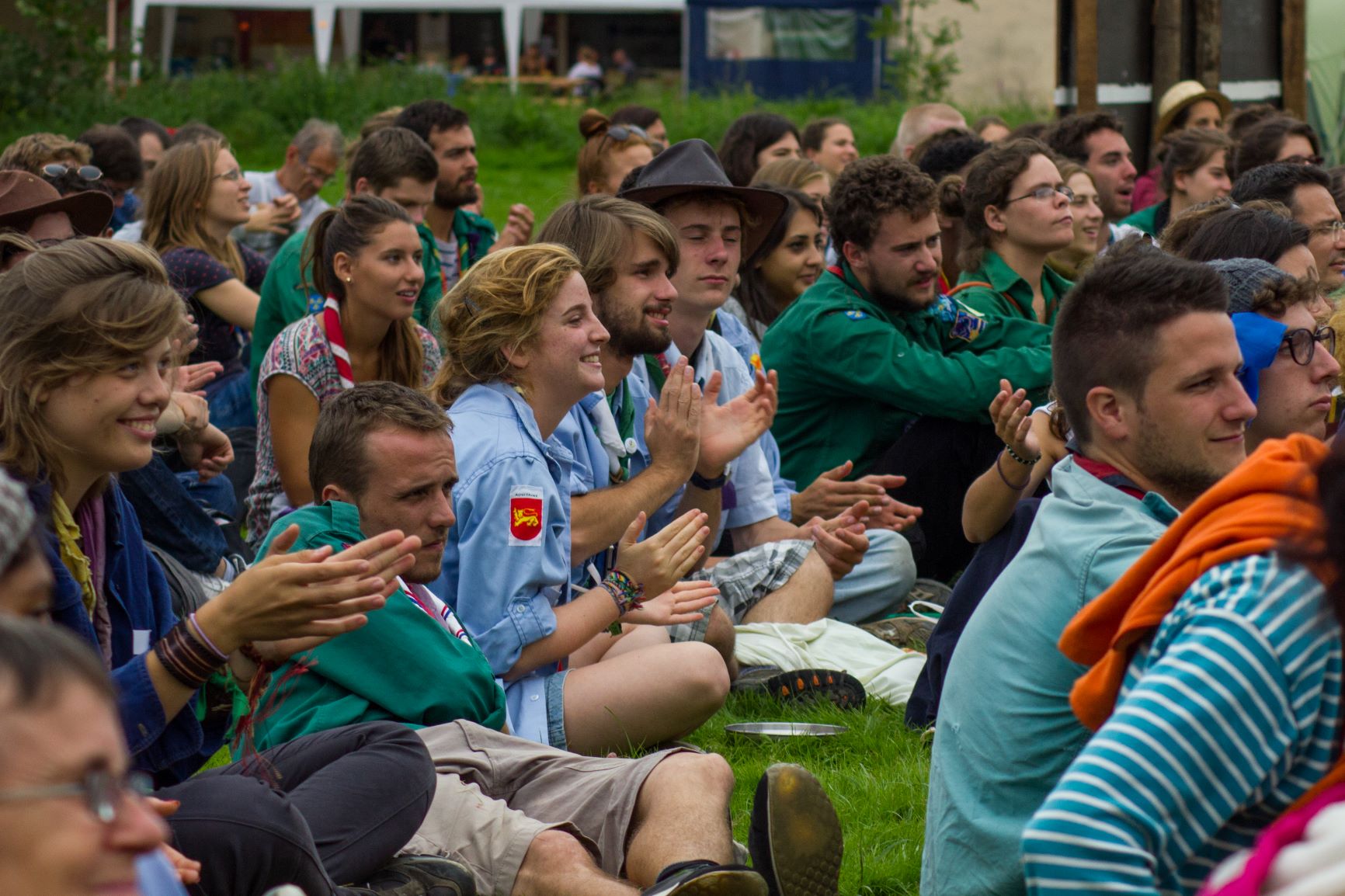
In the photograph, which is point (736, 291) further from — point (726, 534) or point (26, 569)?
point (26, 569)

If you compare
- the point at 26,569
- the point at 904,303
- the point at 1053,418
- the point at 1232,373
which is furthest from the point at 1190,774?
the point at 904,303

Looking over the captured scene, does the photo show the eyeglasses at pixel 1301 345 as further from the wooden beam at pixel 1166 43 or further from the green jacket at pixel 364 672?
the wooden beam at pixel 1166 43

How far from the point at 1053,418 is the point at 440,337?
187 centimetres

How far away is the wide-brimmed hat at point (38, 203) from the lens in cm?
533

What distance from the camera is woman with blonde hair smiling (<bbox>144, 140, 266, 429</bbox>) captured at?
280 inches

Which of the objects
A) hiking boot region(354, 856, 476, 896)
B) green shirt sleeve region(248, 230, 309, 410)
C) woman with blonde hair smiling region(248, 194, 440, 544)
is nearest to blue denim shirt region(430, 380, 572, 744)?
hiking boot region(354, 856, 476, 896)

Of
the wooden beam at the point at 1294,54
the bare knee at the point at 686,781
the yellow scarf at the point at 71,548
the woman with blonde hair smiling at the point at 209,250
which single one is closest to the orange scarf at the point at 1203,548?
the bare knee at the point at 686,781

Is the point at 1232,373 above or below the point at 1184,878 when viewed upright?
above

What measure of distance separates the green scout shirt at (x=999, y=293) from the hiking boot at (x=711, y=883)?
3.80 meters

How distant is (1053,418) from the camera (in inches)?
156

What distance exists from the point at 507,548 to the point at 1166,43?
27.6 ft

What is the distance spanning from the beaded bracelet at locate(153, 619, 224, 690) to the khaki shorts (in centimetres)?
73

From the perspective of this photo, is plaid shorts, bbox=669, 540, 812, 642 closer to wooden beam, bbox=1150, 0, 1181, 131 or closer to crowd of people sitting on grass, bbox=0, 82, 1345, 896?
crowd of people sitting on grass, bbox=0, 82, 1345, 896

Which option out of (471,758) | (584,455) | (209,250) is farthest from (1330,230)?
(209,250)
